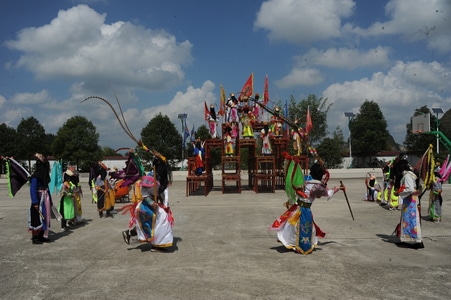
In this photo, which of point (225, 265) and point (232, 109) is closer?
point (225, 265)

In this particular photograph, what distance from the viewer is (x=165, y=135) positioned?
46.6 meters

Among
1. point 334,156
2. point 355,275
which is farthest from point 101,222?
point 334,156

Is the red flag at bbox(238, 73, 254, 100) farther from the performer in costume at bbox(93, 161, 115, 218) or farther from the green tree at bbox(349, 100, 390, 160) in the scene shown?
the green tree at bbox(349, 100, 390, 160)

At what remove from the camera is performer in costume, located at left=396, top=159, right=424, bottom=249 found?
735 centimetres

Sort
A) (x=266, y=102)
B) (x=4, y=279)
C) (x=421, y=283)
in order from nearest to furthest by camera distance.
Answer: (x=421, y=283), (x=4, y=279), (x=266, y=102)

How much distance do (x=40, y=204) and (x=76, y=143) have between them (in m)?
42.0

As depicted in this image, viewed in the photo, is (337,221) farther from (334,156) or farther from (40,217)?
(334,156)

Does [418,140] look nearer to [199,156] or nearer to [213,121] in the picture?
[213,121]

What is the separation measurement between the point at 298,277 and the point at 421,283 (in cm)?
171

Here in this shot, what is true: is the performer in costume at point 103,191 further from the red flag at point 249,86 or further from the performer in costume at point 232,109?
the red flag at point 249,86

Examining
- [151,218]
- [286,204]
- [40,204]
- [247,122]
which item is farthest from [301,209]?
[247,122]

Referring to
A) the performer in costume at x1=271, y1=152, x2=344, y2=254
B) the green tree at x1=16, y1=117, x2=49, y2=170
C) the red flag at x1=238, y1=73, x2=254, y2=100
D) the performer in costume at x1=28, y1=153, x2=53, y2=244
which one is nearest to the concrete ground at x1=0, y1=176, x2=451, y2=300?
the performer in costume at x1=271, y1=152, x2=344, y2=254

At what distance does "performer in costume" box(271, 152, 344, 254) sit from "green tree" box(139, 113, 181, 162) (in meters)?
39.1

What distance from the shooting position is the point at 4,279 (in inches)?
218
